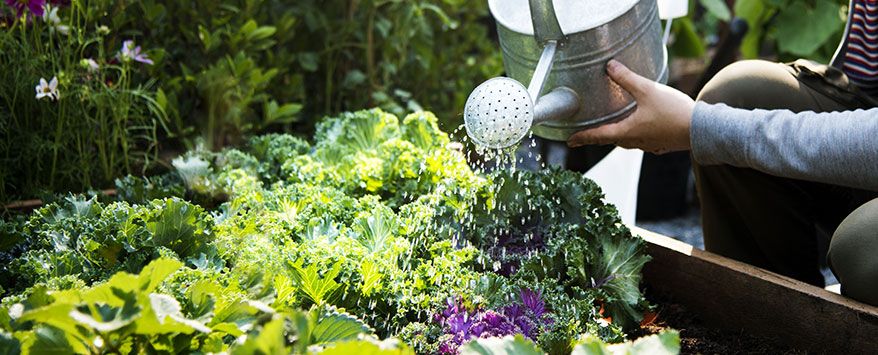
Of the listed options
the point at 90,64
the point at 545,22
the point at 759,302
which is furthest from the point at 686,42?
the point at 90,64

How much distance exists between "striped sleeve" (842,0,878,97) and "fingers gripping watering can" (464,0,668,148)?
0.43 meters

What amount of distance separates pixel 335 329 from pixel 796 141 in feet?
2.78

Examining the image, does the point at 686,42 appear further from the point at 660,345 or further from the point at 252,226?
the point at 660,345

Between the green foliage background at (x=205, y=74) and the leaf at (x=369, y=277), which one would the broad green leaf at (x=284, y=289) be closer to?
the leaf at (x=369, y=277)

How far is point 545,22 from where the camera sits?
1.21 metres

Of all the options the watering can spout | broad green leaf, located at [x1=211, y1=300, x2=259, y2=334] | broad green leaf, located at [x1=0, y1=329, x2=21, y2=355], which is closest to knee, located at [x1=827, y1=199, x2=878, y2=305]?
the watering can spout

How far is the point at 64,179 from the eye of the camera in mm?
1667

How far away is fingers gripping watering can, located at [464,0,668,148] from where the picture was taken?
1093mm

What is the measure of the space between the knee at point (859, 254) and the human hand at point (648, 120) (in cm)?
31

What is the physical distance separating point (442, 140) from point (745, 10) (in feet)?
7.09

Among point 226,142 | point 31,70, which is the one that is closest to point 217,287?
point 31,70

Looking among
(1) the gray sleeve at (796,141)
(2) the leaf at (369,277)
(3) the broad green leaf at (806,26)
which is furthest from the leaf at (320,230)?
(3) the broad green leaf at (806,26)

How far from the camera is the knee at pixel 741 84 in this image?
5.03ft

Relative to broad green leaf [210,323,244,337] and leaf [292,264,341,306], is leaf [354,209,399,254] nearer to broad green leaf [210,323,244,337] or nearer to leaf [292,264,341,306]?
leaf [292,264,341,306]
